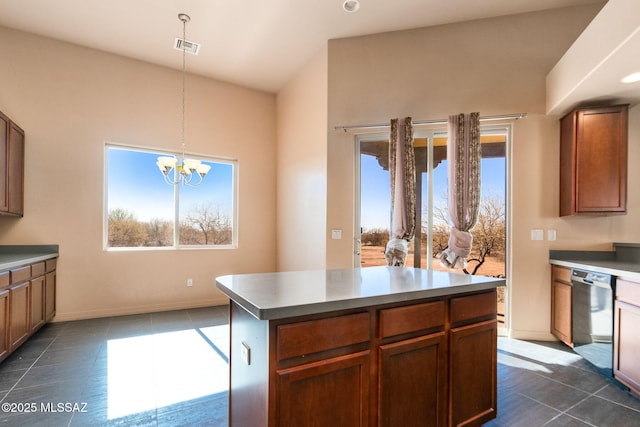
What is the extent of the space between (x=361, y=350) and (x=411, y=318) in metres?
0.33

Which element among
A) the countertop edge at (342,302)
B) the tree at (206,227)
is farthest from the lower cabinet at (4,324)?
the countertop edge at (342,302)

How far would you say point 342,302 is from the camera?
1.36 metres

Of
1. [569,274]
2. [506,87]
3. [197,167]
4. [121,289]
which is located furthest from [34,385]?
[506,87]

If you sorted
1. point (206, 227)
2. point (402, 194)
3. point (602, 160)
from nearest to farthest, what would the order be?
point (602, 160), point (402, 194), point (206, 227)

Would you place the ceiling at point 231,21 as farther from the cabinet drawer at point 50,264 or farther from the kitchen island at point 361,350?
the kitchen island at point 361,350

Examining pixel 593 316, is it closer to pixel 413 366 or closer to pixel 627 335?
pixel 627 335

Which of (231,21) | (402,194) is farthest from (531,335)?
(231,21)

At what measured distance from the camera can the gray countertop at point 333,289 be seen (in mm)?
1272

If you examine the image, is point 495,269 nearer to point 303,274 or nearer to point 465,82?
point 465,82

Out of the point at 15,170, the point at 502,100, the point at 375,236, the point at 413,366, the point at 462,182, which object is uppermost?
the point at 502,100

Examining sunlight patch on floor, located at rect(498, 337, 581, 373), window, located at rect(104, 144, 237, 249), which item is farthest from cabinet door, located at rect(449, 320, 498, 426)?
window, located at rect(104, 144, 237, 249)

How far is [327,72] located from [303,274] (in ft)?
9.78

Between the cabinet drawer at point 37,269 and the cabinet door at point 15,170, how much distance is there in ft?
2.14

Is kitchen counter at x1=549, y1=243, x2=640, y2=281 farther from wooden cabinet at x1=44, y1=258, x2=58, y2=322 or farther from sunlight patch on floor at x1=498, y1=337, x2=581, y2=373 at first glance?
wooden cabinet at x1=44, y1=258, x2=58, y2=322
